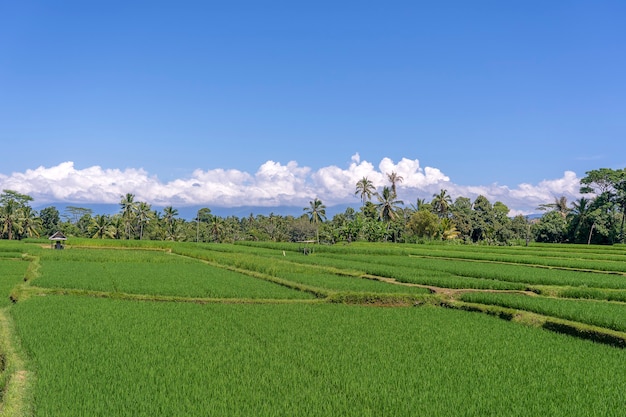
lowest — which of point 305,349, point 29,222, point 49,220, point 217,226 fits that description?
point 305,349

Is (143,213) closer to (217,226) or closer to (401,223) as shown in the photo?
(217,226)

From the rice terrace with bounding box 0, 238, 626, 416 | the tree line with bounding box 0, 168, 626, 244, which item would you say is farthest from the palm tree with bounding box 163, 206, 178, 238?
the rice terrace with bounding box 0, 238, 626, 416

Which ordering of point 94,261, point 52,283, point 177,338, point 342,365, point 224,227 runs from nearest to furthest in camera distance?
point 342,365 → point 177,338 → point 52,283 → point 94,261 → point 224,227

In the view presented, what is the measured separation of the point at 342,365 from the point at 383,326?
149 inches

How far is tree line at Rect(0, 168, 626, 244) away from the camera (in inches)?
2048

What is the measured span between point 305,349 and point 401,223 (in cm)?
5870

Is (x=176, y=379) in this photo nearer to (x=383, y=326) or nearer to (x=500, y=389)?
(x=500, y=389)

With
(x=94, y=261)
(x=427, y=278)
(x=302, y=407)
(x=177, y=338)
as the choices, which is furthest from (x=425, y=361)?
(x=94, y=261)

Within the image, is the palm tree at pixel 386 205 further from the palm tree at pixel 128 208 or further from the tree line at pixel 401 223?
the palm tree at pixel 128 208

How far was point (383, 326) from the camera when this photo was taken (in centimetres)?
1169

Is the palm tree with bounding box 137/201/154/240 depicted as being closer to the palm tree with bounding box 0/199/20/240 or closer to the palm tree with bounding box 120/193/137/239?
the palm tree with bounding box 120/193/137/239

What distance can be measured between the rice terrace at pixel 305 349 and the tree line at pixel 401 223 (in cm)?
3782

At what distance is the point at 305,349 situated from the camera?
30.1 feet

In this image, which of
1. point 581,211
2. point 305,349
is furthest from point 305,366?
point 581,211
